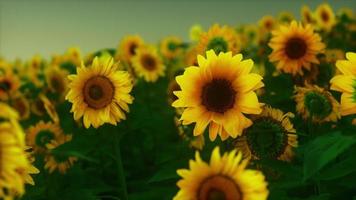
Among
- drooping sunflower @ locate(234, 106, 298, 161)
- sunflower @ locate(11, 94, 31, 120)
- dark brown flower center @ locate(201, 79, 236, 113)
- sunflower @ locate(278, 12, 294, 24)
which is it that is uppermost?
sunflower @ locate(278, 12, 294, 24)

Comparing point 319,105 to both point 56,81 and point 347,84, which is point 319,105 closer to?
point 347,84

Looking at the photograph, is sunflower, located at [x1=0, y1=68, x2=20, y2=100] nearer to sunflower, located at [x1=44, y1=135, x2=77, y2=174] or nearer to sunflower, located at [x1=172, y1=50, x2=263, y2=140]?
sunflower, located at [x1=44, y1=135, x2=77, y2=174]

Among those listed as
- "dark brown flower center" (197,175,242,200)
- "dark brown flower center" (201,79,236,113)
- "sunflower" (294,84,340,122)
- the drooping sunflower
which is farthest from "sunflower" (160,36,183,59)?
"dark brown flower center" (197,175,242,200)

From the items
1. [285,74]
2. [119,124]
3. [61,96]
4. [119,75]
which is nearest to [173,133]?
[61,96]

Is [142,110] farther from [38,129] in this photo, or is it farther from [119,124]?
[38,129]

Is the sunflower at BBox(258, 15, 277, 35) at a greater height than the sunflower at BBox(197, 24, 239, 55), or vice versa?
the sunflower at BBox(258, 15, 277, 35)

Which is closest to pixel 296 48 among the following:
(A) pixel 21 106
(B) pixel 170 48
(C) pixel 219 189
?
(C) pixel 219 189

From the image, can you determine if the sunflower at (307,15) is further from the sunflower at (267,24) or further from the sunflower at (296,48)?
the sunflower at (296,48)
